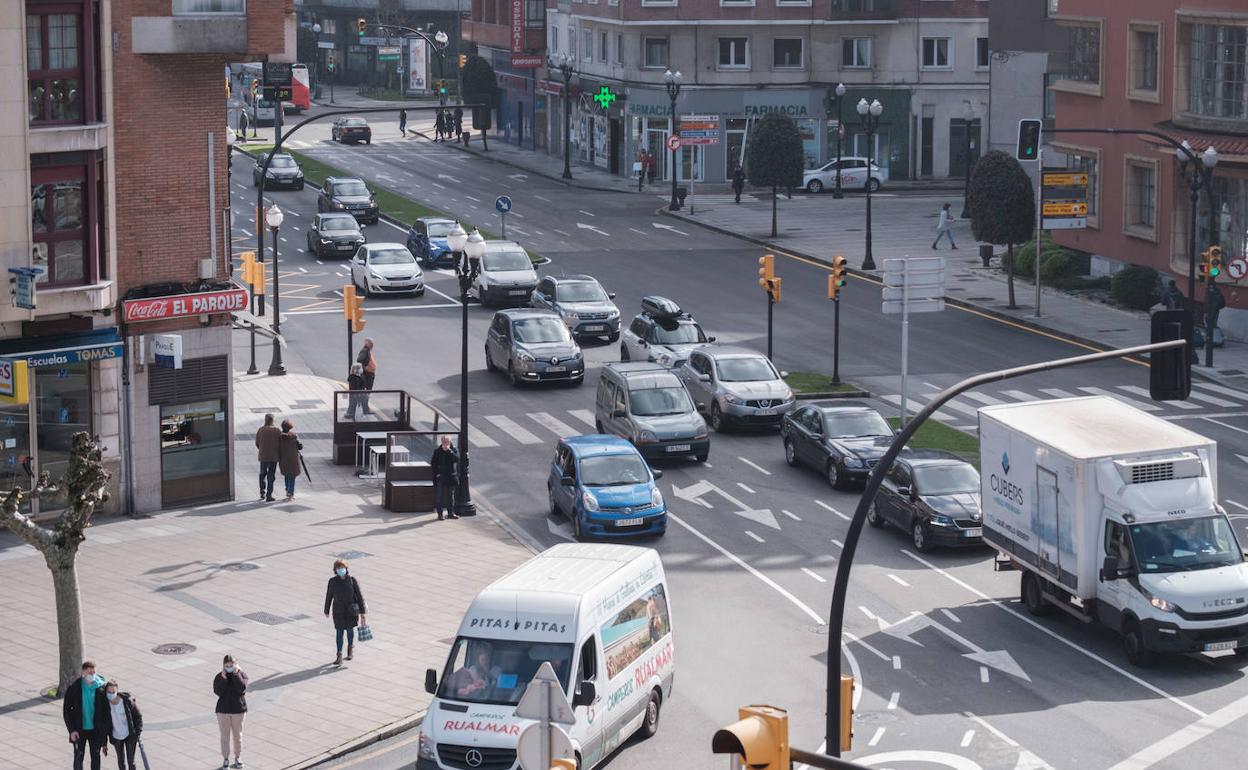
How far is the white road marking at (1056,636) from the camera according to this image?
973 inches

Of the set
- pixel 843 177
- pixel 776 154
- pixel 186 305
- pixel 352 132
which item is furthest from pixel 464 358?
pixel 352 132

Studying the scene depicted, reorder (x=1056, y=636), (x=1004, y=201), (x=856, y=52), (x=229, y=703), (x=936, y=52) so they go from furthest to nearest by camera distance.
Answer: (x=936, y=52)
(x=856, y=52)
(x=1004, y=201)
(x=1056, y=636)
(x=229, y=703)

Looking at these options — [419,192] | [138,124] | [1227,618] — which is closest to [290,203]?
[419,192]

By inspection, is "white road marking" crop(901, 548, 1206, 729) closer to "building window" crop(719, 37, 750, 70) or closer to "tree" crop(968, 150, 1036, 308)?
"tree" crop(968, 150, 1036, 308)

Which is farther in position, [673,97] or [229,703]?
[673,97]

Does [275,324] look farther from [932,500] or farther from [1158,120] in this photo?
[1158,120]

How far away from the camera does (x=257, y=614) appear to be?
2847 centimetres

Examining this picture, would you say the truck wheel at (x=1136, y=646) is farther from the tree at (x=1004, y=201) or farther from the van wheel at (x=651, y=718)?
the tree at (x=1004, y=201)

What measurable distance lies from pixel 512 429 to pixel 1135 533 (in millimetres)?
18643

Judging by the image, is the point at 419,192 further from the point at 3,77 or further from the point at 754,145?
the point at 3,77

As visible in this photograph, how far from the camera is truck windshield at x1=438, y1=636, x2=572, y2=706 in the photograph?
2105cm

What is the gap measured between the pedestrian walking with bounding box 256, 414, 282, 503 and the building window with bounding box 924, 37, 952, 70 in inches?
2287

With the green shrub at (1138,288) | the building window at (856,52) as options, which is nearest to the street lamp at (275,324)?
the green shrub at (1138,288)

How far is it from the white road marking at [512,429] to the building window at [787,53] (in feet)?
153
